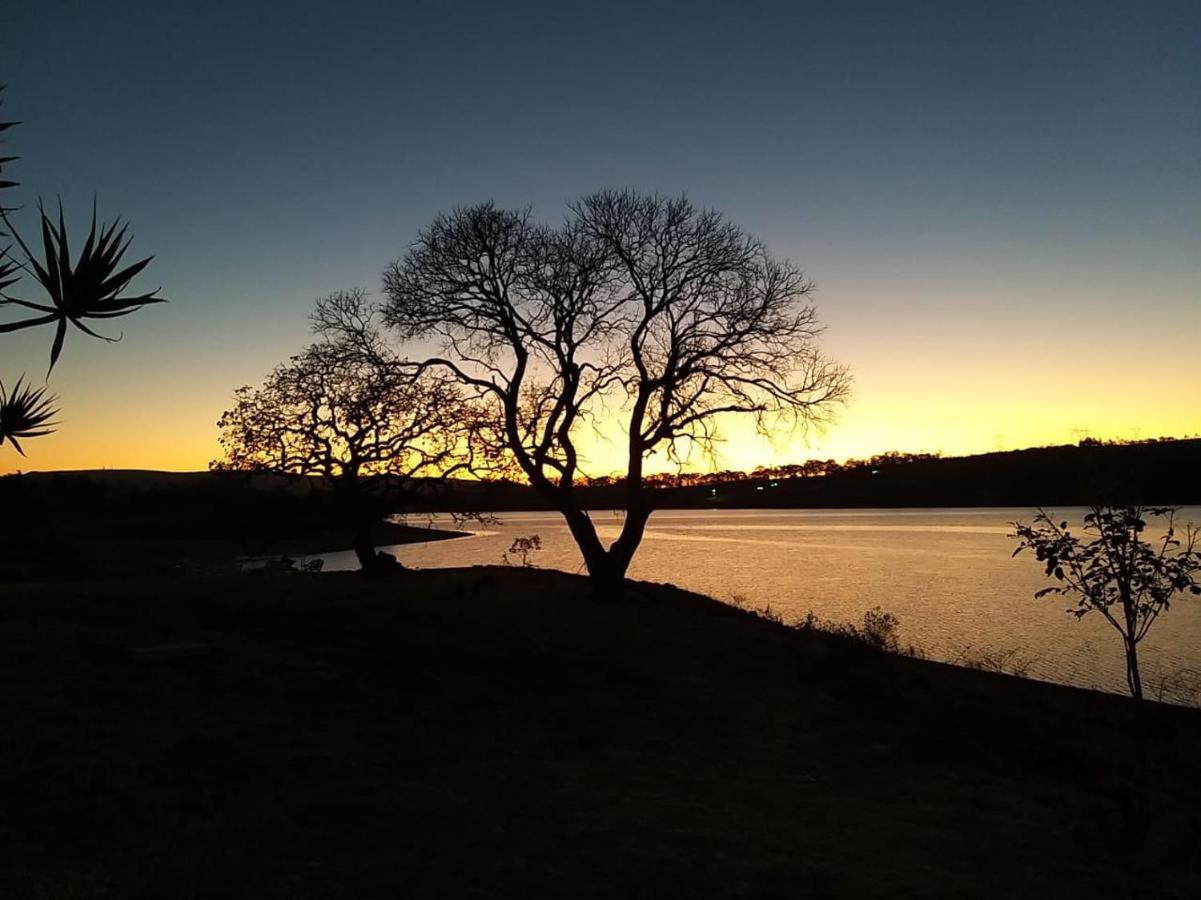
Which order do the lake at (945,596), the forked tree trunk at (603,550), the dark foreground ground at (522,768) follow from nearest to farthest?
1. the dark foreground ground at (522,768)
2. the forked tree trunk at (603,550)
3. the lake at (945,596)

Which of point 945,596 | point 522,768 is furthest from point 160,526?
point 522,768

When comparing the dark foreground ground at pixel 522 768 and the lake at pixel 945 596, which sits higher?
the dark foreground ground at pixel 522 768

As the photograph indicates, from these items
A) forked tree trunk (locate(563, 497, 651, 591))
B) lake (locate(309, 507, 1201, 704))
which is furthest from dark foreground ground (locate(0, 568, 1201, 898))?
lake (locate(309, 507, 1201, 704))

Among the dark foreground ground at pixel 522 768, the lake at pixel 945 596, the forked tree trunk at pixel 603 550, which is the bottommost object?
the lake at pixel 945 596

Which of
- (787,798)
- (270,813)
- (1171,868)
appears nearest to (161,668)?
(270,813)

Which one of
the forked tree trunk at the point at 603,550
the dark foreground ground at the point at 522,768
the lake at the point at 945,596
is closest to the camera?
the dark foreground ground at the point at 522,768

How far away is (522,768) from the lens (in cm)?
884

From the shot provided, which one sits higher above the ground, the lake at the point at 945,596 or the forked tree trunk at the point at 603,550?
the forked tree trunk at the point at 603,550

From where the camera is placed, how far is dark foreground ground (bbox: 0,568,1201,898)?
240 inches

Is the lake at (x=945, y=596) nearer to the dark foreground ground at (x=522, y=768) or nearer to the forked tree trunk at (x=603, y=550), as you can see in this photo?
the dark foreground ground at (x=522, y=768)

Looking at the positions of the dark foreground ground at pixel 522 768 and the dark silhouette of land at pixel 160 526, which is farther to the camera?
the dark silhouette of land at pixel 160 526

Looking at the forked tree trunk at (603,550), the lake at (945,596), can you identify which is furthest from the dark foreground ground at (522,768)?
the lake at (945,596)

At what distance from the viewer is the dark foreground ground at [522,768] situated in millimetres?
6102

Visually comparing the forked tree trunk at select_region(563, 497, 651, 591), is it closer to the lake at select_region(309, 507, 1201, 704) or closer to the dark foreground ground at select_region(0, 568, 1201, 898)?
the dark foreground ground at select_region(0, 568, 1201, 898)
